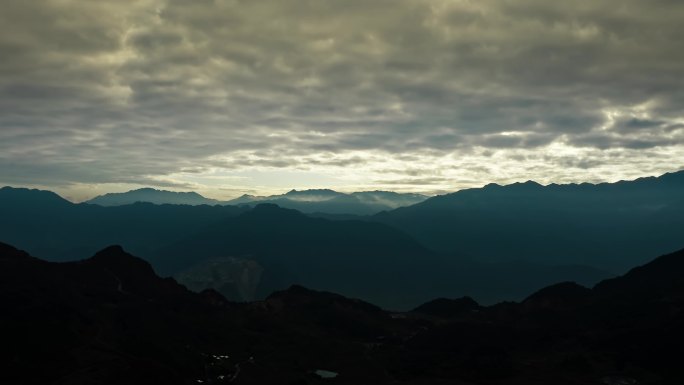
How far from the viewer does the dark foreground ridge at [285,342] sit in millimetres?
115125

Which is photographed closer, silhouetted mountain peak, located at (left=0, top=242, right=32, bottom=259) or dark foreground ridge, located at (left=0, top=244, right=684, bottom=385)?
dark foreground ridge, located at (left=0, top=244, right=684, bottom=385)

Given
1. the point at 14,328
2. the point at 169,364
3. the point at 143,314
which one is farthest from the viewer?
the point at 143,314

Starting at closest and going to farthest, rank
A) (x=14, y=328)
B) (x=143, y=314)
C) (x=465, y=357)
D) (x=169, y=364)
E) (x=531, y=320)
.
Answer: (x=14, y=328) → (x=169, y=364) → (x=465, y=357) → (x=143, y=314) → (x=531, y=320)

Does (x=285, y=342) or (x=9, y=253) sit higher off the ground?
(x=9, y=253)

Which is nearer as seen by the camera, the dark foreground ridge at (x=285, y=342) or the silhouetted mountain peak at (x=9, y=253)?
the dark foreground ridge at (x=285, y=342)

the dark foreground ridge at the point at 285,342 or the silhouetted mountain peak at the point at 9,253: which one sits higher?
the silhouetted mountain peak at the point at 9,253

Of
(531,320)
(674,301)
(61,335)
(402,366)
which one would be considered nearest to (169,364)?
(61,335)

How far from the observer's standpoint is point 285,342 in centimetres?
16800

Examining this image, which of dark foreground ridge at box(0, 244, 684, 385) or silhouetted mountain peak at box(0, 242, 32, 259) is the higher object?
silhouetted mountain peak at box(0, 242, 32, 259)

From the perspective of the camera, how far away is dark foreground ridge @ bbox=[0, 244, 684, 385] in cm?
11512

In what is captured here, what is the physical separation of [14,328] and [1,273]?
55.5 meters

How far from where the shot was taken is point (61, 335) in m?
120

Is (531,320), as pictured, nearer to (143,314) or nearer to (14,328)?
(143,314)

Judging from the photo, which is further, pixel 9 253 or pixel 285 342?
pixel 9 253
